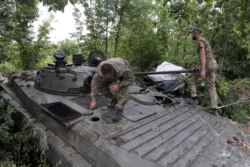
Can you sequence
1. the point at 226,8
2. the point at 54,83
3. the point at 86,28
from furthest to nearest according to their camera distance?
the point at 86,28 → the point at 226,8 → the point at 54,83

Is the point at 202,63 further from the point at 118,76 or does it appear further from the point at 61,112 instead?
the point at 61,112

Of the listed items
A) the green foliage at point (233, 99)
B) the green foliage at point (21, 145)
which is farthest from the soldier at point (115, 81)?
the green foliage at point (233, 99)

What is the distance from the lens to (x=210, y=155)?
371 cm

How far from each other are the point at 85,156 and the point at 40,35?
20.7 feet

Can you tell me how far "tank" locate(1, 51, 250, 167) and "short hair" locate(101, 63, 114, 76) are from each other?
63 cm

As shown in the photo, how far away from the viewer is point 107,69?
13.0 feet

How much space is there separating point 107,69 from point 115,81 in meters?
0.30

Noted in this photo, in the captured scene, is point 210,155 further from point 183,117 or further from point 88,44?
point 88,44

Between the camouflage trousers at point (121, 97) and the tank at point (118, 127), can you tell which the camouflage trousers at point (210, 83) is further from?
the camouflage trousers at point (121, 97)

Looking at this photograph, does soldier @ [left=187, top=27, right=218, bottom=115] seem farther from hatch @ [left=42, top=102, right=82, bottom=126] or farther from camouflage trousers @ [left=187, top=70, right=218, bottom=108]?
hatch @ [left=42, top=102, right=82, bottom=126]

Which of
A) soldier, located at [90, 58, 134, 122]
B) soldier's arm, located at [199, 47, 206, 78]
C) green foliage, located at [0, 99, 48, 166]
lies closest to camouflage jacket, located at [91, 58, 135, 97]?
soldier, located at [90, 58, 134, 122]

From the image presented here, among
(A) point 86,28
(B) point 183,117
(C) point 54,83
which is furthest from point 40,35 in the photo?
(B) point 183,117

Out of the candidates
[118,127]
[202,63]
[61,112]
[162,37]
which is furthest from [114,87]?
[162,37]

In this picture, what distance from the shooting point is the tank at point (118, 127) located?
11.3 feet
